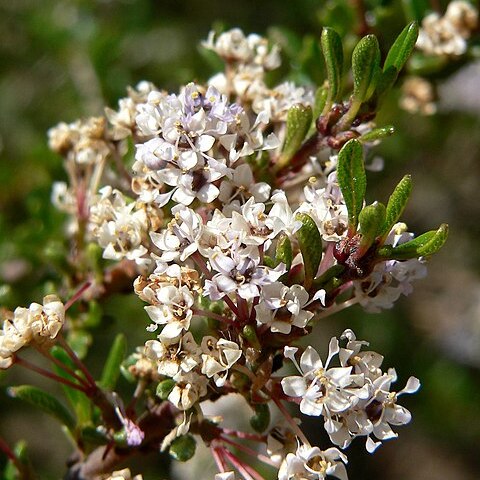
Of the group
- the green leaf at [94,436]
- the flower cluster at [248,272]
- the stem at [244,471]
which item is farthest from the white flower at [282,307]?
the green leaf at [94,436]

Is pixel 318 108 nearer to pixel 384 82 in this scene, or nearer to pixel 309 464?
pixel 384 82

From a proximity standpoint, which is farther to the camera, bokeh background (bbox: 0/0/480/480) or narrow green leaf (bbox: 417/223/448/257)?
bokeh background (bbox: 0/0/480/480)

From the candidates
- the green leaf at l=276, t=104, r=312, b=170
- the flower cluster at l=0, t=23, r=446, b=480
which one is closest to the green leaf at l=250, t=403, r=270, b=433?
the flower cluster at l=0, t=23, r=446, b=480

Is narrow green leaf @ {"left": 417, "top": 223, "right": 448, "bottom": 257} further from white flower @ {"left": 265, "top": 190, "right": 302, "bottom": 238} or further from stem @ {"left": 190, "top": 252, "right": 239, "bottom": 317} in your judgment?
stem @ {"left": 190, "top": 252, "right": 239, "bottom": 317}

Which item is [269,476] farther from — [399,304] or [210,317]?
[399,304]

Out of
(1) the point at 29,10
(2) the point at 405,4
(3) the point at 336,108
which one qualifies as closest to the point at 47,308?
(3) the point at 336,108

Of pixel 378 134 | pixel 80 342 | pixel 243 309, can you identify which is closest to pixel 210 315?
pixel 243 309
